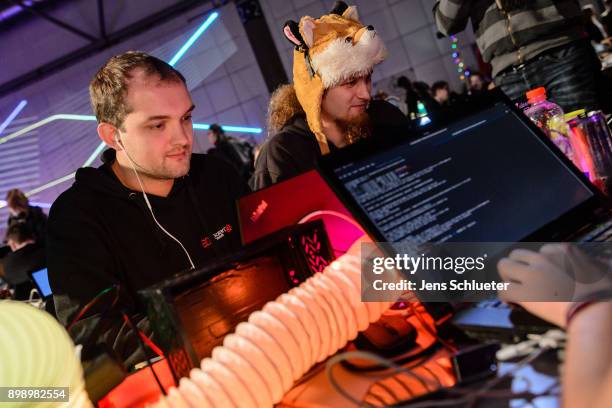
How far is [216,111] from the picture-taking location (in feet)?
25.8

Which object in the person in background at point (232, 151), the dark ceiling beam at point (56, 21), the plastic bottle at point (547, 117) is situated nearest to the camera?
the plastic bottle at point (547, 117)

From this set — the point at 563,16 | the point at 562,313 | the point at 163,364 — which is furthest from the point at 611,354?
the point at 563,16

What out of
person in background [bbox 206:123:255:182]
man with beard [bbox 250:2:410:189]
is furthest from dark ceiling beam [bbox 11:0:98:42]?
man with beard [bbox 250:2:410:189]

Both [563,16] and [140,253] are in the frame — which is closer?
[140,253]

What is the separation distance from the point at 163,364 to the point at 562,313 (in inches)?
25.2

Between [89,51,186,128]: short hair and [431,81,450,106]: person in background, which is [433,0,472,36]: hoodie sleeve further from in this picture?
[431,81,450,106]: person in background

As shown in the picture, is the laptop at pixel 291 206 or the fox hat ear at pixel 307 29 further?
the fox hat ear at pixel 307 29

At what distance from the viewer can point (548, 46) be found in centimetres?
209

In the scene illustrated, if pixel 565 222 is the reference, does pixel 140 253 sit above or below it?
above

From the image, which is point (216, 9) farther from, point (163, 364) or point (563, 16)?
point (163, 364)

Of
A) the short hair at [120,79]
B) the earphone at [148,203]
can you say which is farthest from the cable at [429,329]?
the short hair at [120,79]

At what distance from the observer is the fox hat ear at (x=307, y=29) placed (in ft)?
5.99

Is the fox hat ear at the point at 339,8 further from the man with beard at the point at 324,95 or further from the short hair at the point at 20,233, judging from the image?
the short hair at the point at 20,233

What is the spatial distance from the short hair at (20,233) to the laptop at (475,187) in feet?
14.5
